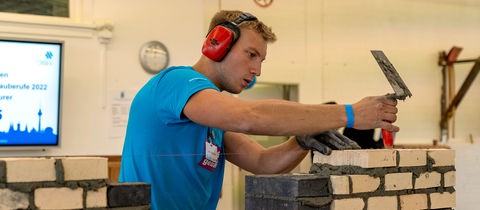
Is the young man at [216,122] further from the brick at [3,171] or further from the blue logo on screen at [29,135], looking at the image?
the blue logo on screen at [29,135]

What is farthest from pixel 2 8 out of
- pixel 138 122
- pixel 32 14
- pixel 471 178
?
pixel 471 178

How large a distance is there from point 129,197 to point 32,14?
301 centimetres

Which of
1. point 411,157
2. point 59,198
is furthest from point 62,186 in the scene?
point 411,157

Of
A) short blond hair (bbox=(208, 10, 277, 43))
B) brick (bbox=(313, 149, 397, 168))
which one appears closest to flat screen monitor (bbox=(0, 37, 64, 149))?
short blond hair (bbox=(208, 10, 277, 43))

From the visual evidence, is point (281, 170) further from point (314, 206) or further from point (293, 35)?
point (293, 35)

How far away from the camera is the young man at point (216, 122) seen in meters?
1.44

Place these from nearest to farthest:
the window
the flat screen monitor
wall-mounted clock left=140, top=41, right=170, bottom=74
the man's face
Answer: the man's face < the flat screen monitor < the window < wall-mounted clock left=140, top=41, right=170, bottom=74

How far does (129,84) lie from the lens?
13.8 ft

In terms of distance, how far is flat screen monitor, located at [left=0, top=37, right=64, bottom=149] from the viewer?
383cm

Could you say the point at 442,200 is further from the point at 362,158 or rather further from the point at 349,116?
the point at 349,116

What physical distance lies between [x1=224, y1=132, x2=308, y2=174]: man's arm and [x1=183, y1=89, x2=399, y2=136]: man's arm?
40 centimetres

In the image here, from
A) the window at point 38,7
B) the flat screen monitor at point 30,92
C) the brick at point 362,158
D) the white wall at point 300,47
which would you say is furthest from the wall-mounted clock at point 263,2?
the brick at point 362,158

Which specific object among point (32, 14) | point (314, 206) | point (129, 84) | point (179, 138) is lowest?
point (314, 206)

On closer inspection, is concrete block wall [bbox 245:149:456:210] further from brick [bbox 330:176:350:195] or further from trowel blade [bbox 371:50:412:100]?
trowel blade [bbox 371:50:412:100]
